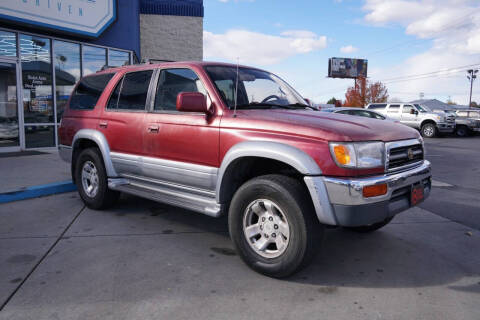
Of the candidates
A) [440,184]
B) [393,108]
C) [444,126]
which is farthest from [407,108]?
[440,184]

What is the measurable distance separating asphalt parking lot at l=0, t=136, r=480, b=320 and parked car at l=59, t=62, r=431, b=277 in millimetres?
296

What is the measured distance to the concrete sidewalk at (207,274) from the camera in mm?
2576

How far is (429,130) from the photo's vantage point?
19375 mm

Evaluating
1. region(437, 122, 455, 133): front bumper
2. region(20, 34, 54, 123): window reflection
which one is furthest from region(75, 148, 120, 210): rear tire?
region(437, 122, 455, 133): front bumper

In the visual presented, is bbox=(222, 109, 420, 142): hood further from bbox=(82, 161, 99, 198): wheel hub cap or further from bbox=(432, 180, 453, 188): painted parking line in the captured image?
bbox=(432, 180, 453, 188): painted parking line

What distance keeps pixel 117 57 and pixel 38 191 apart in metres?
7.30

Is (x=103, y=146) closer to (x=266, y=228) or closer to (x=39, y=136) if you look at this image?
(x=266, y=228)

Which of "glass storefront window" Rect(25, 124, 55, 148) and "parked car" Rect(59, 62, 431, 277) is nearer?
"parked car" Rect(59, 62, 431, 277)

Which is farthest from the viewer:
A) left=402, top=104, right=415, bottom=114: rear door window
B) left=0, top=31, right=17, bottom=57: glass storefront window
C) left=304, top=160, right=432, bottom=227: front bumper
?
left=402, top=104, right=415, bottom=114: rear door window

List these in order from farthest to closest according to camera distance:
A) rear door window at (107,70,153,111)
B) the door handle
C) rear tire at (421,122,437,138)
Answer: rear tire at (421,122,437,138)
rear door window at (107,70,153,111)
the door handle

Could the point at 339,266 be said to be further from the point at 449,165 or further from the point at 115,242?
the point at 449,165

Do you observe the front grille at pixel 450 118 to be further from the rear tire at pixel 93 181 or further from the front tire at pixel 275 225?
the front tire at pixel 275 225

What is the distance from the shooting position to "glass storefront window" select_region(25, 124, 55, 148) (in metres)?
10.0

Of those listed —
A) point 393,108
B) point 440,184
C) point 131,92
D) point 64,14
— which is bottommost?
point 440,184
